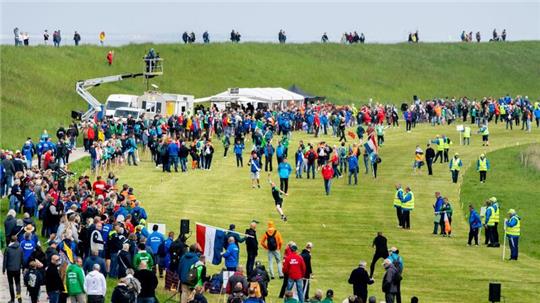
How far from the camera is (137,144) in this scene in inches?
2434

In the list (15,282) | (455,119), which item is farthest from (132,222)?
(455,119)

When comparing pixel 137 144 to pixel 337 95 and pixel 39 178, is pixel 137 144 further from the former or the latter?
pixel 337 95

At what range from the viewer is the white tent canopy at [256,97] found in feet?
258

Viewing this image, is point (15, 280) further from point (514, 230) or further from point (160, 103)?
point (160, 103)

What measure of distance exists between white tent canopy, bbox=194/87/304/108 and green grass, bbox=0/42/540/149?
943 centimetres

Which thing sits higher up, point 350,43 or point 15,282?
point 350,43

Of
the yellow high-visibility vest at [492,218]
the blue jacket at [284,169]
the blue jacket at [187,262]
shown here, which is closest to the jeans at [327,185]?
the blue jacket at [284,169]

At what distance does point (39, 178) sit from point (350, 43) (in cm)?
7990

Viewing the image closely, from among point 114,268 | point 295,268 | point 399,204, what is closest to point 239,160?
point 399,204

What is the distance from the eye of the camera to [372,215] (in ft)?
161

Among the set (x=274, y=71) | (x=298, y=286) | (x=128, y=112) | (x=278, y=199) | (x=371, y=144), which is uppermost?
(x=274, y=71)

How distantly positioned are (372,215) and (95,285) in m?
22.5

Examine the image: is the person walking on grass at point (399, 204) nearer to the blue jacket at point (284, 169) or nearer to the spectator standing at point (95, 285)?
the blue jacket at point (284, 169)

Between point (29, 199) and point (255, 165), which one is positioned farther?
point (255, 165)
